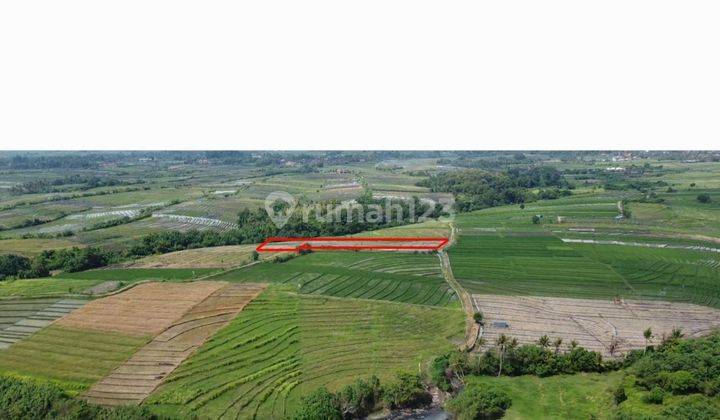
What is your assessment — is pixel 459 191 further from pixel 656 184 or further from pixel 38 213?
pixel 38 213

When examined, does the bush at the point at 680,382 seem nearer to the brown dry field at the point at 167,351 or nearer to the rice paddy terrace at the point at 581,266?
the rice paddy terrace at the point at 581,266

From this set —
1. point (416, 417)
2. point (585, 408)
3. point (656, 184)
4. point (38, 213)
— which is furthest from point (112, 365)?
point (656, 184)

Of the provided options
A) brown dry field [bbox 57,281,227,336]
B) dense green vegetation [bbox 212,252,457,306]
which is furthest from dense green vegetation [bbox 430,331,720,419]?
brown dry field [bbox 57,281,227,336]

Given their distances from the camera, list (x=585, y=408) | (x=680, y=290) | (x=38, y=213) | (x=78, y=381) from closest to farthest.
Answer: (x=585, y=408) → (x=78, y=381) → (x=680, y=290) → (x=38, y=213)

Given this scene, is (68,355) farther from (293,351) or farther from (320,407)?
(320,407)

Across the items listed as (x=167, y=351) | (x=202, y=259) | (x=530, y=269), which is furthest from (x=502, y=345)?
(x=202, y=259)

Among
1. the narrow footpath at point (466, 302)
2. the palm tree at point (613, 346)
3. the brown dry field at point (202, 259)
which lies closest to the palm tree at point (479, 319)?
the narrow footpath at point (466, 302)
